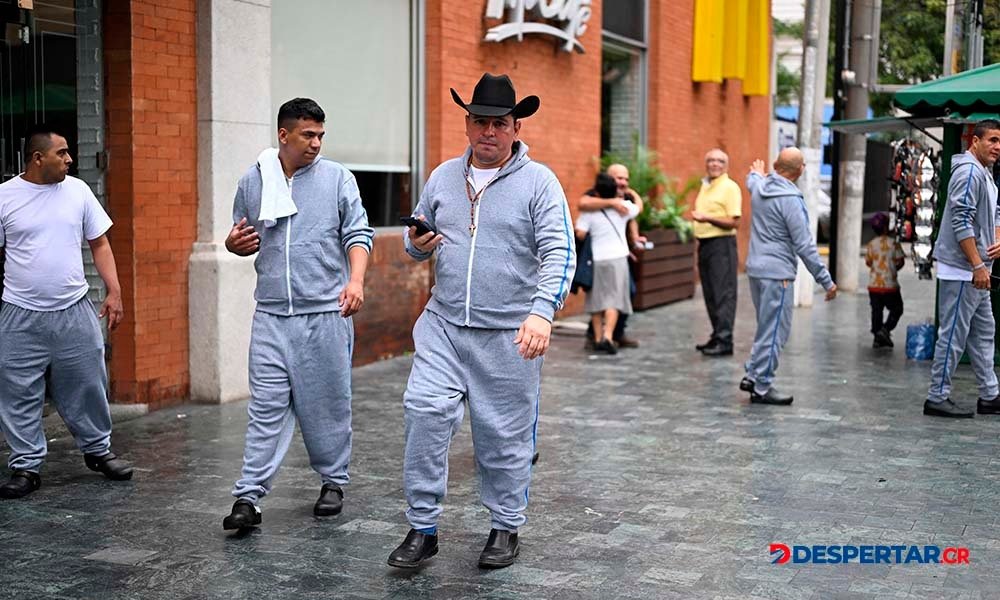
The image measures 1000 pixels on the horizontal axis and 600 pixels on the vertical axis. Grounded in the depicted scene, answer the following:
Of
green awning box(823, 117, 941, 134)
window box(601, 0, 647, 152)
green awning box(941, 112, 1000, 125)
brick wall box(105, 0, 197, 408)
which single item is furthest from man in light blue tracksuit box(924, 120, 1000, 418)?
window box(601, 0, 647, 152)

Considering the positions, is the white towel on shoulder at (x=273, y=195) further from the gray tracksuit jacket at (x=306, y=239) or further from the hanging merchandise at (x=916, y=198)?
the hanging merchandise at (x=916, y=198)

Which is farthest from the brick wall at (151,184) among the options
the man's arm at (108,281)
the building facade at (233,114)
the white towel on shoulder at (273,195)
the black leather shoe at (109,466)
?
the white towel on shoulder at (273,195)

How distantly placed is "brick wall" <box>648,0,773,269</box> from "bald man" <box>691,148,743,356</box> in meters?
5.86

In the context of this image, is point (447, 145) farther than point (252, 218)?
Yes

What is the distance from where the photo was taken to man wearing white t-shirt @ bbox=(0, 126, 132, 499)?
6.84 metres

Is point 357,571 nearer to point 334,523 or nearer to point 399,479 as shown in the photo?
point 334,523

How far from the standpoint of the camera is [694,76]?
65.5ft

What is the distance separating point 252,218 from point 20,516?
5.95 ft

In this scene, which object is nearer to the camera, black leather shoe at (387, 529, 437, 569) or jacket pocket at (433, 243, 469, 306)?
black leather shoe at (387, 529, 437, 569)

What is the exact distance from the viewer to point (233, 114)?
31.6 ft

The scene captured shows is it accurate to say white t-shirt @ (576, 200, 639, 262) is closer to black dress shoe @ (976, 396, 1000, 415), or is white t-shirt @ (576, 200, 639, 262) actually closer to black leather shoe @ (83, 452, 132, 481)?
black dress shoe @ (976, 396, 1000, 415)

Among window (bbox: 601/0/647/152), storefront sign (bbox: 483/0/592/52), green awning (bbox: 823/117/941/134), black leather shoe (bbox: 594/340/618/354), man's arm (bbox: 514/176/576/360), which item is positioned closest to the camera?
man's arm (bbox: 514/176/576/360)

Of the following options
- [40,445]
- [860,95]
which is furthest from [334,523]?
→ [860,95]

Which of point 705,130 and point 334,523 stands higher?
point 705,130
